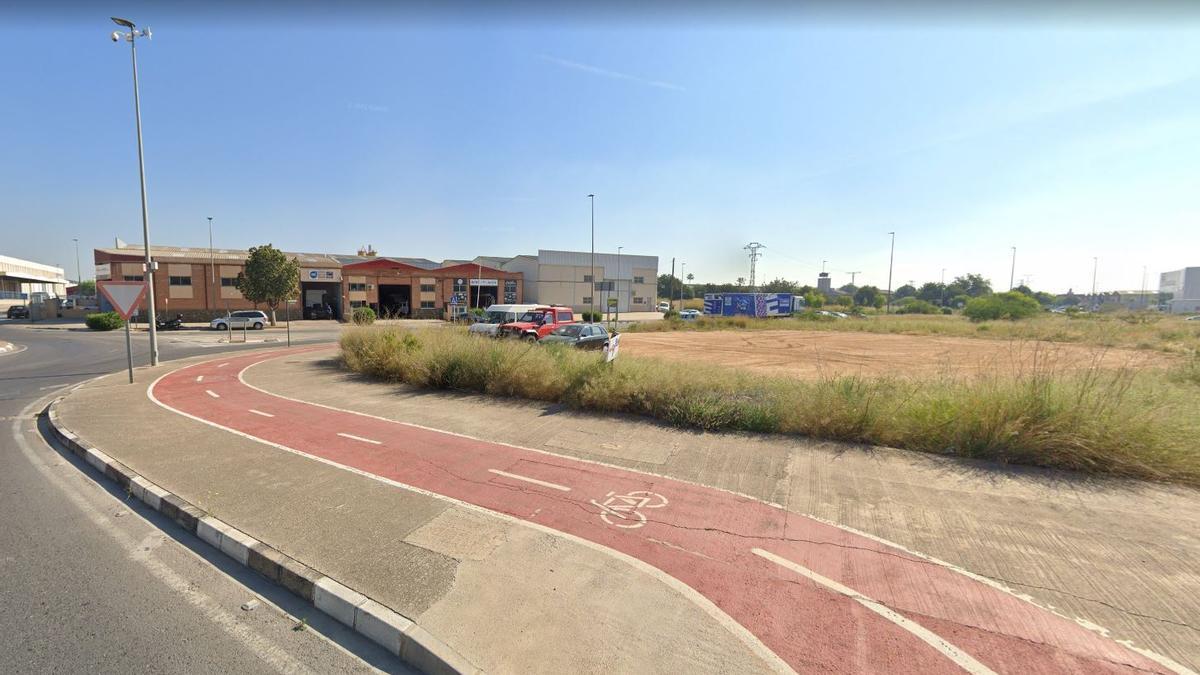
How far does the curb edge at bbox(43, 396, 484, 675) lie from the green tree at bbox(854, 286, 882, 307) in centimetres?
12677

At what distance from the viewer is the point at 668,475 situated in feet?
18.4

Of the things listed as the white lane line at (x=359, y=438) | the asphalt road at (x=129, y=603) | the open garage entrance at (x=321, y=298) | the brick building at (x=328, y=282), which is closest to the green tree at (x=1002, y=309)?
the brick building at (x=328, y=282)

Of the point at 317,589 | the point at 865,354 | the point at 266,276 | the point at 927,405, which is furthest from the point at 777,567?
the point at 266,276

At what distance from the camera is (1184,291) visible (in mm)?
83750

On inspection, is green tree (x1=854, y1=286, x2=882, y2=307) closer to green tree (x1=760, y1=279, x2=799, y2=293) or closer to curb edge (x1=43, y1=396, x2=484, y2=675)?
green tree (x1=760, y1=279, x2=799, y2=293)

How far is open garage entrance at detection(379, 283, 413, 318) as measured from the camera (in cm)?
5075

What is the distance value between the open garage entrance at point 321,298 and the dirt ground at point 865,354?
3619 centimetres

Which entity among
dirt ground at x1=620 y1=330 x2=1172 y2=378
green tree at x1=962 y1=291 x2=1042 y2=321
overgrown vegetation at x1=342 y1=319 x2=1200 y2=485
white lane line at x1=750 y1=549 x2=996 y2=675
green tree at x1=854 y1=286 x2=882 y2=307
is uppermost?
green tree at x1=854 y1=286 x2=882 y2=307

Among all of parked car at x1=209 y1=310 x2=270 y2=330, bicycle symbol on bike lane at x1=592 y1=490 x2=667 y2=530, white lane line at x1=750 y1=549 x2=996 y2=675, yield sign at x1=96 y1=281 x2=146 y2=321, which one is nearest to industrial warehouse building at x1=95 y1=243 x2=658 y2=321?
parked car at x1=209 y1=310 x2=270 y2=330

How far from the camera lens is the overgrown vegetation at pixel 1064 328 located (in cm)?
2373

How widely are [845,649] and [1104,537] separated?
3.27 metres

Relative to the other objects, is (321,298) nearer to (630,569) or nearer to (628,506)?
(628,506)

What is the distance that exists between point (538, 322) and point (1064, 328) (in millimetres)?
31355

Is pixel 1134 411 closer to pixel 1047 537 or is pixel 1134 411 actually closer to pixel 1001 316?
pixel 1047 537
